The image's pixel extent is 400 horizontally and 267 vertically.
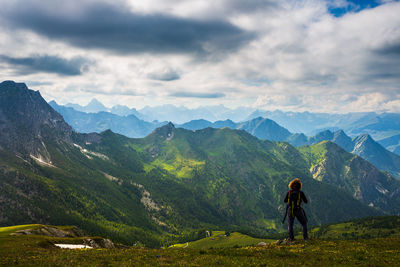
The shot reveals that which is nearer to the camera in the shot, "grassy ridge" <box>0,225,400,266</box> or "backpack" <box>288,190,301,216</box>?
"grassy ridge" <box>0,225,400,266</box>

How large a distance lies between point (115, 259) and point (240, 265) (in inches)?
590

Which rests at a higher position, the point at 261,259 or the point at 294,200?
the point at 294,200

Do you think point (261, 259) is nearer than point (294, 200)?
Yes

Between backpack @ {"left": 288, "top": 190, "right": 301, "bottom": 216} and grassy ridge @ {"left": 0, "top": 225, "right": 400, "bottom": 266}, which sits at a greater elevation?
backpack @ {"left": 288, "top": 190, "right": 301, "bottom": 216}

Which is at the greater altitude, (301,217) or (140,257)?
(301,217)

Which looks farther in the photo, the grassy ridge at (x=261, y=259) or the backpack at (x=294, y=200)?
the backpack at (x=294, y=200)

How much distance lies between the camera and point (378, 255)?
26484mm

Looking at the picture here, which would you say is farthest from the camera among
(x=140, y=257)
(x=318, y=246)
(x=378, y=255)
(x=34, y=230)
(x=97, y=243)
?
(x=34, y=230)

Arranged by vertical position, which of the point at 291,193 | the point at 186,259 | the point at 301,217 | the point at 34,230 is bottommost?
the point at 34,230

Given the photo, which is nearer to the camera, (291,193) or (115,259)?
(115,259)

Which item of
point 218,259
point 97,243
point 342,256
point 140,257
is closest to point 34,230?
point 97,243

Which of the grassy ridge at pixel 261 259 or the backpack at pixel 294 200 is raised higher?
the backpack at pixel 294 200

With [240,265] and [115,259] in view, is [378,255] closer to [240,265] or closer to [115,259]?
[240,265]

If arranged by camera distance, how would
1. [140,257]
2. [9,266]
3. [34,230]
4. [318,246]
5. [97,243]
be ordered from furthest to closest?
[34,230] → [97,243] → [318,246] → [140,257] → [9,266]
